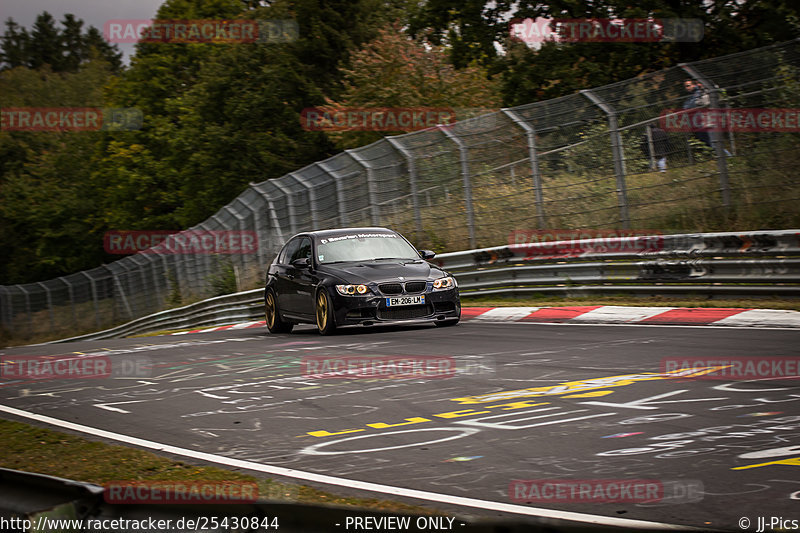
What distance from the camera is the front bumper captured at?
42.1 ft

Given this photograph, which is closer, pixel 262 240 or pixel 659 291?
pixel 659 291

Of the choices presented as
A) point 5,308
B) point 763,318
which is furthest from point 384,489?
point 5,308

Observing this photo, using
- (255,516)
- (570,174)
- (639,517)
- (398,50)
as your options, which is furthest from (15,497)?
(398,50)

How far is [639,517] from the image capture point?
365 centimetres

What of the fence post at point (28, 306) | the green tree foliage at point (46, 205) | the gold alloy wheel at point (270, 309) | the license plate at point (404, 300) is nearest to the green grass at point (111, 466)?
the license plate at point (404, 300)

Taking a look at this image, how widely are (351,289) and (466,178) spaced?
521cm

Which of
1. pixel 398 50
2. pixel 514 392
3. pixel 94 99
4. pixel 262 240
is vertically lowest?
pixel 514 392

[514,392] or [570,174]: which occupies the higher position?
[570,174]

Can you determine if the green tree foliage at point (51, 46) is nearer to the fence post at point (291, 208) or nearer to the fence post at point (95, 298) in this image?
the fence post at point (95, 298)

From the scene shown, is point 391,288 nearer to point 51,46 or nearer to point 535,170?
point 535,170

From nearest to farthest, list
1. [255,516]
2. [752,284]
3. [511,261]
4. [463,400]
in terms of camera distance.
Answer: [255,516] → [463,400] → [752,284] → [511,261]

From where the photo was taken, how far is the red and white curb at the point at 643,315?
10414mm

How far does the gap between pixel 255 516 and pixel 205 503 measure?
0.72ft

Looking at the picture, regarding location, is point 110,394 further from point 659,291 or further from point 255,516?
point 659,291
